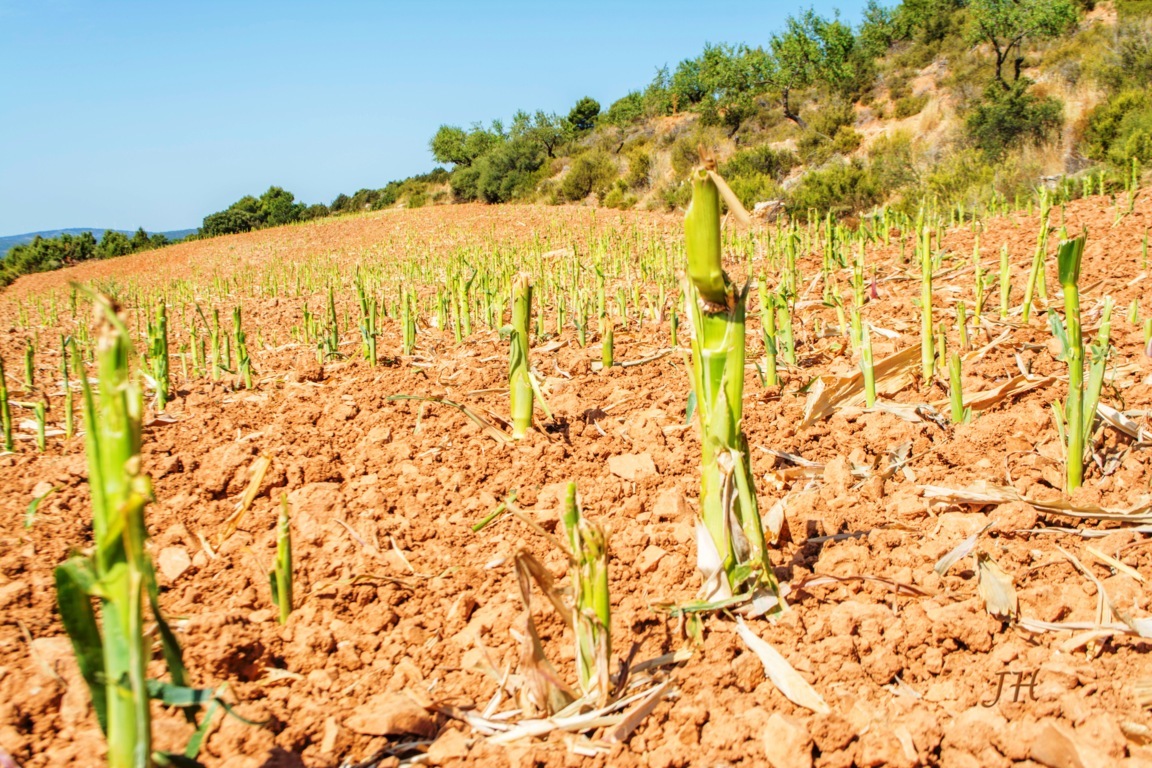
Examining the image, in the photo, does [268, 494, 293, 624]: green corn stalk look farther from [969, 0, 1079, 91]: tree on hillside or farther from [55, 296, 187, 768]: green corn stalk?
[969, 0, 1079, 91]: tree on hillside

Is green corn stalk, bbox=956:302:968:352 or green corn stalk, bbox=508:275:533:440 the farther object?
green corn stalk, bbox=956:302:968:352

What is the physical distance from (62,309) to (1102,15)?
34411 millimetres

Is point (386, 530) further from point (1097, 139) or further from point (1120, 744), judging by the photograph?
point (1097, 139)

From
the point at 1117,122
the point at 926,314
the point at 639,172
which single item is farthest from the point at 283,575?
the point at 639,172

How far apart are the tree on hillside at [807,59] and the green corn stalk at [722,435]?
3299 centimetres

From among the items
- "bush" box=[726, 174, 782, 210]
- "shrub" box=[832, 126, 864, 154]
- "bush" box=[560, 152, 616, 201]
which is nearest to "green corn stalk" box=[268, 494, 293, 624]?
"bush" box=[726, 174, 782, 210]

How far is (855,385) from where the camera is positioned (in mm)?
2668

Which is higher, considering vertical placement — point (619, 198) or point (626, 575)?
point (619, 198)

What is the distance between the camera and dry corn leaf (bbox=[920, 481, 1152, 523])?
1.66m

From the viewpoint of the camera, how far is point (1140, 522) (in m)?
1.66

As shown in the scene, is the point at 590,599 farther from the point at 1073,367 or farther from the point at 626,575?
the point at 1073,367

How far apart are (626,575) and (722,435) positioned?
18.6 inches

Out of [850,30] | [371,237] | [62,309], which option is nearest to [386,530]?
[62,309]

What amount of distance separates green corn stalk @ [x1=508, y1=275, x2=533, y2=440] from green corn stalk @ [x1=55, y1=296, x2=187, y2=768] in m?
1.74
